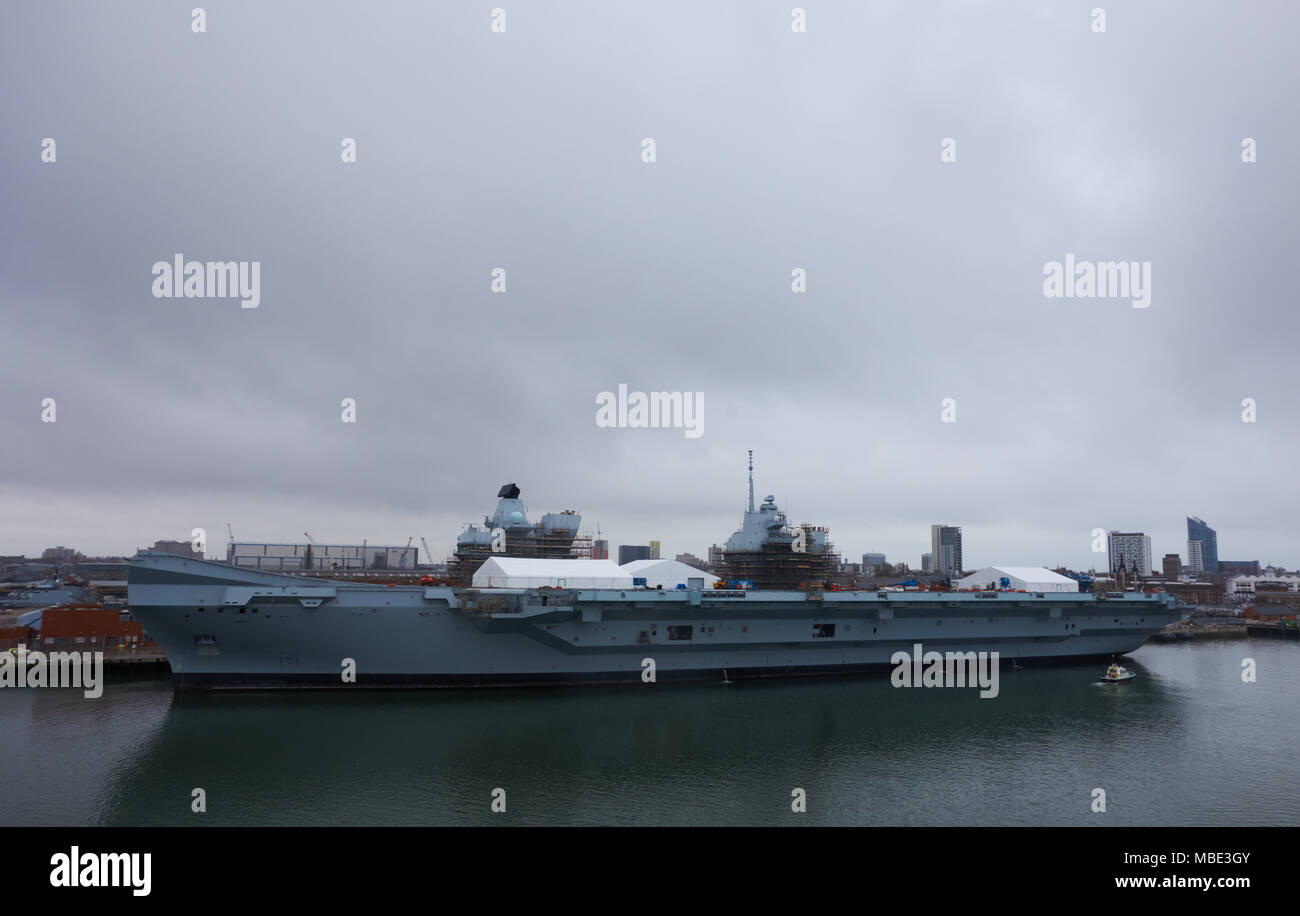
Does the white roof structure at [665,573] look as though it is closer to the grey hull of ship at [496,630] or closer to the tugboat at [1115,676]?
the grey hull of ship at [496,630]

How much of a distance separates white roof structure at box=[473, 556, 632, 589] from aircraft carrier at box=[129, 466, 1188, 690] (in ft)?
1.89

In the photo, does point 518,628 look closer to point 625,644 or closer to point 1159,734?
point 625,644

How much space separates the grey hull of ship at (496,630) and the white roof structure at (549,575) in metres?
2.22

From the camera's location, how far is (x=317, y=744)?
62.1ft

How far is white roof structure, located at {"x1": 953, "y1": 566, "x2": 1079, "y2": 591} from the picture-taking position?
118 ft

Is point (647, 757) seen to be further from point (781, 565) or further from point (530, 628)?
point (781, 565)

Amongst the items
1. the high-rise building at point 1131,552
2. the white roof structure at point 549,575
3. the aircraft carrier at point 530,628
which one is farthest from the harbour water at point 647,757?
the high-rise building at point 1131,552

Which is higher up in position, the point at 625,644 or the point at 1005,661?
the point at 625,644

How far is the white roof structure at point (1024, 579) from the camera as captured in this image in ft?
118

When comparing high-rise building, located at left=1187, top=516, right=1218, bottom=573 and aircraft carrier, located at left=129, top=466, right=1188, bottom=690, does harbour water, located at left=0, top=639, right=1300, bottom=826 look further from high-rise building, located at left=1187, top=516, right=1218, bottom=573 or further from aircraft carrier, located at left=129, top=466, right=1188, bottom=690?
high-rise building, located at left=1187, top=516, right=1218, bottom=573

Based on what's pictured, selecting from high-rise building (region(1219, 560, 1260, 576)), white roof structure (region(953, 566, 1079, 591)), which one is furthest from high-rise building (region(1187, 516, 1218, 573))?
white roof structure (region(953, 566, 1079, 591))

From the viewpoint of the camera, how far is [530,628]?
2545cm
